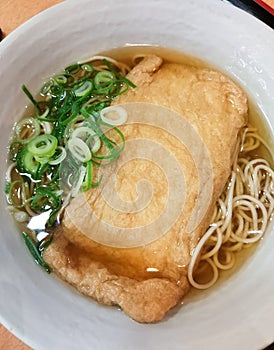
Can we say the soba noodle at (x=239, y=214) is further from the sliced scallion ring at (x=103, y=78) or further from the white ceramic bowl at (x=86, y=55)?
the sliced scallion ring at (x=103, y=78)

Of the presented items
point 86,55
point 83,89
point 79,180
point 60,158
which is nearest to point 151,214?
point 79,180

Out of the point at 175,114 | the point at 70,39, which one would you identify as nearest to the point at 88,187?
the point at 175,114

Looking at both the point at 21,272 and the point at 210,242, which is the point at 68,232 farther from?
the point at 210,242

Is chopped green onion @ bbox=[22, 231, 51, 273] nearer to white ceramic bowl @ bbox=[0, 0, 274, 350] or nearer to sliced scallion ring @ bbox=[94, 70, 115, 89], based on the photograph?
white ceramic bowl @ bbox=[0, 0, 274, 350]

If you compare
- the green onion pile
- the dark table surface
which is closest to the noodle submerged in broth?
the green onion pile

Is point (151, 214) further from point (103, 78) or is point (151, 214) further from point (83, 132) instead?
point (103, 78)

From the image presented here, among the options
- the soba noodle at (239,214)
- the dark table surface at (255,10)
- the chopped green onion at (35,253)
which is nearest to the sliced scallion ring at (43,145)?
the chopped green onion at (35,253)
